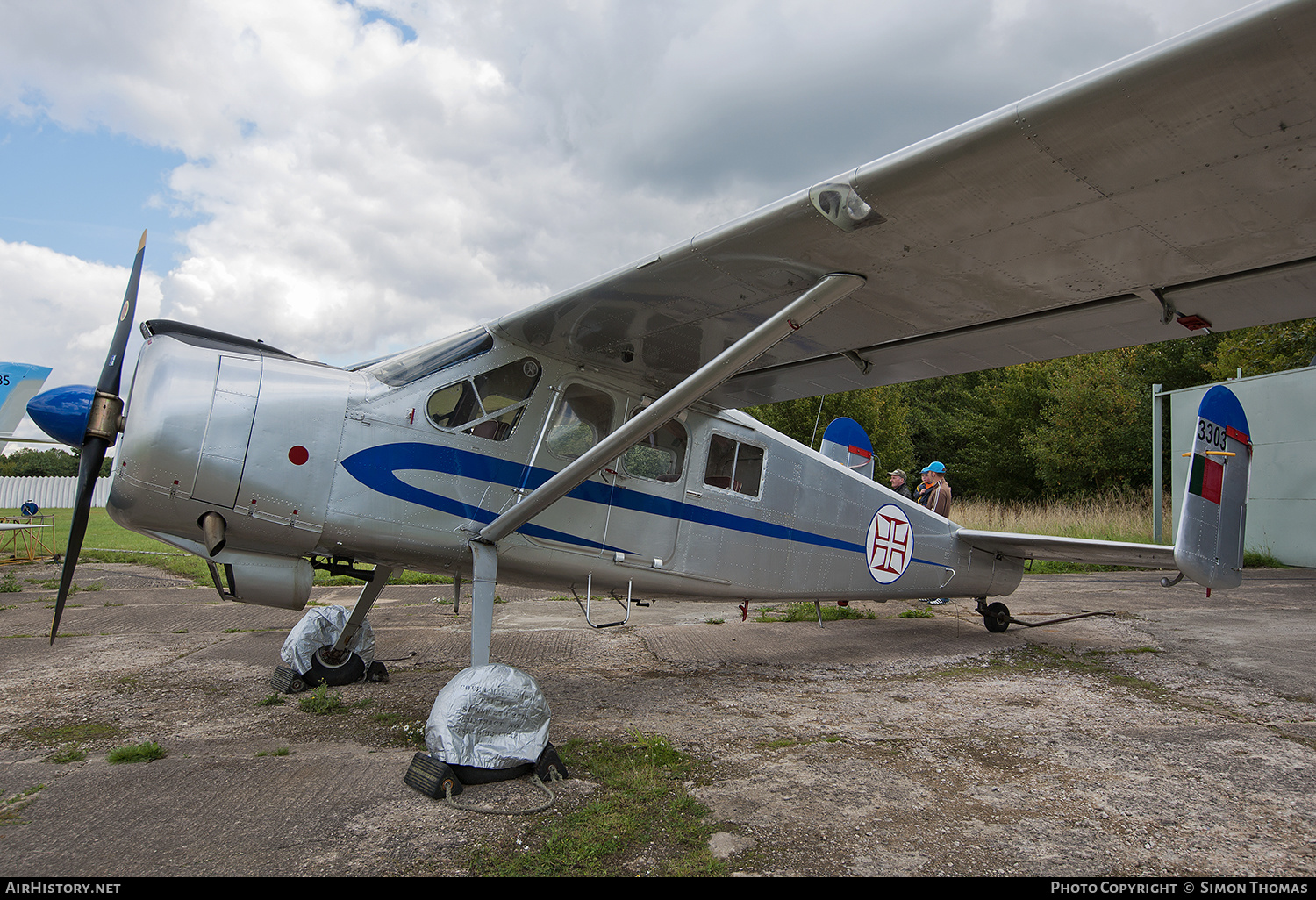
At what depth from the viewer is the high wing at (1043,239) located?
2.50 metres

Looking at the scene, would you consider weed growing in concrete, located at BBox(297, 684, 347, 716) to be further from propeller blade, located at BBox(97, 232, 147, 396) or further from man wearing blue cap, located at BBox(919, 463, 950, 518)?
man wearing blue cap, located at BBox(919, 463, 950, 518)

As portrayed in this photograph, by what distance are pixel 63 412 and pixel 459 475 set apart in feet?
6.74

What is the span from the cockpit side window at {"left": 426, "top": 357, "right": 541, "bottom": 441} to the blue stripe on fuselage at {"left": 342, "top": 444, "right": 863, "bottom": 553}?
0.17 meters

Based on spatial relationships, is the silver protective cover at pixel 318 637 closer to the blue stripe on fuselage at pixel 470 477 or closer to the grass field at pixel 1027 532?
the blue stripe on fuselage at pixel 470 477

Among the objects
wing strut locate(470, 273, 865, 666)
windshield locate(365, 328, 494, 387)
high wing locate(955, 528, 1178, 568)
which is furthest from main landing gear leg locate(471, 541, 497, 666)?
high wing locate(955, 528, 1178, 568)

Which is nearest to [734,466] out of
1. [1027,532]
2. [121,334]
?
[121,334]

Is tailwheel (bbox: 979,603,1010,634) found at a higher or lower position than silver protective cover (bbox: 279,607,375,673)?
higher

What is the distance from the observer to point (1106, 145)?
276cm

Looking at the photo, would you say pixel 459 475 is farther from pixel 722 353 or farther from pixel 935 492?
pixel 935 492

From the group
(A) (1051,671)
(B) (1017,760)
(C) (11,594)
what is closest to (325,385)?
(B) (1017,760)

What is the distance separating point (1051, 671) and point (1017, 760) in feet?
8.29

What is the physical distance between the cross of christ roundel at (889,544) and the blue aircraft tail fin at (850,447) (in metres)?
1.30

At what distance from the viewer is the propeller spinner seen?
3.71 metres

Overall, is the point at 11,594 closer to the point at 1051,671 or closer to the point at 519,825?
the point at 519,825
